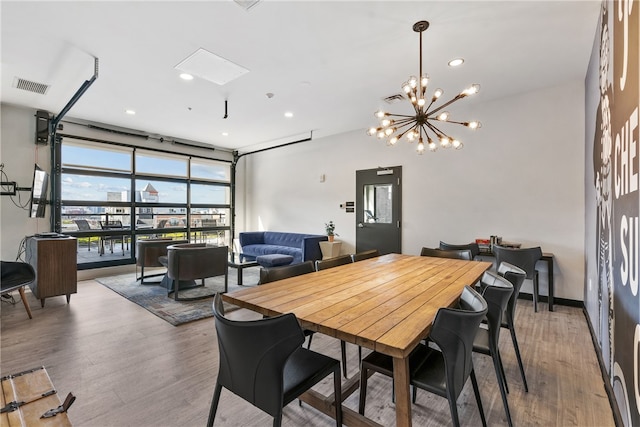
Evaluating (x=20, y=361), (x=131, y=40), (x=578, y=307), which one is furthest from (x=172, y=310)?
(x=578, y=307)

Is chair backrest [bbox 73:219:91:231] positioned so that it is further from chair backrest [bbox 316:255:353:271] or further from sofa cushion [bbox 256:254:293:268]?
chair backrest [bbox 316:255:353:271]

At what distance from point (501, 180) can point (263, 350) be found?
4.44 metres

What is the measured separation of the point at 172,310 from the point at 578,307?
5.28 m

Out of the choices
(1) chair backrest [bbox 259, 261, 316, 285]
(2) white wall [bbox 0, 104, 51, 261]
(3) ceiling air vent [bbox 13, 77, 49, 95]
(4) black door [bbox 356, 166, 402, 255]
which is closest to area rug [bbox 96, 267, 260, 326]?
(1) chair backrest [bbox 259, 261, 316, 285]

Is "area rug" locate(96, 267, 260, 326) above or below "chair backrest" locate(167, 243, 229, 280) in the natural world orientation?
below

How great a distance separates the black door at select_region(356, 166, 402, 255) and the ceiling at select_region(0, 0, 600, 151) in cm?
134

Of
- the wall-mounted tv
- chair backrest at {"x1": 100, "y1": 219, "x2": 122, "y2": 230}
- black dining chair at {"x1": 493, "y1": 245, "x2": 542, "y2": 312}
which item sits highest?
the wall-mounted tv

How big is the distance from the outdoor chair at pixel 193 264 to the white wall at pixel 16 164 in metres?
2.86

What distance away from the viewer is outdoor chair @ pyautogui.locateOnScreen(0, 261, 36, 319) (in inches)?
130

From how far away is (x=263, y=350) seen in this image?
1.22 meters

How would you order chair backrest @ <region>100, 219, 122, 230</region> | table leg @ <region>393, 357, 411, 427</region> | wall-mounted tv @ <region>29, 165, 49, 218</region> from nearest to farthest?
table leg @ <region>393, 357, 411, 427</region> → wall-mounted tv @ <region>29, 165, 49, 218</region> → chair backrest @ <region>100, 219, 122, 230</region>

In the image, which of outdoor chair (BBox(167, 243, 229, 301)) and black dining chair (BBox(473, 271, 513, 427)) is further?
outdoor chair (BBox(167, 243, 229, 301))

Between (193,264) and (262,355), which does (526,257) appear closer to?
(262,355)

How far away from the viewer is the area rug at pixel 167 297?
3.60 meters
